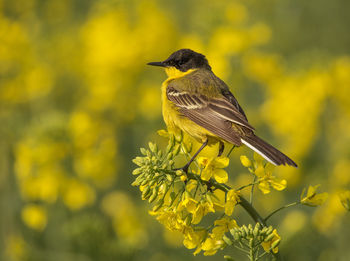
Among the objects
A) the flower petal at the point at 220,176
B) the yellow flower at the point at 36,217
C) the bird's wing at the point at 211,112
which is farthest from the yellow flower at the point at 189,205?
the yellow flower at the point at 36,217

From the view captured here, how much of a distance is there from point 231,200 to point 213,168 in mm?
322

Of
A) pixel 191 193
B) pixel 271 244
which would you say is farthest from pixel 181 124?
pixel 271 244

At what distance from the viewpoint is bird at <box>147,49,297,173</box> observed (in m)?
4.04

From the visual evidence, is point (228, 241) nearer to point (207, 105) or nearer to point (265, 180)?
point (265, 180)

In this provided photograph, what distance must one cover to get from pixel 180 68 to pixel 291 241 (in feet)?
6.84

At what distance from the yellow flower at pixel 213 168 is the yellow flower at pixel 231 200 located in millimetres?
234

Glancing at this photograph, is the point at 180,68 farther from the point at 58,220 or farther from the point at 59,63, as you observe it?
the point at 59,63

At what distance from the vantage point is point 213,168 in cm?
312

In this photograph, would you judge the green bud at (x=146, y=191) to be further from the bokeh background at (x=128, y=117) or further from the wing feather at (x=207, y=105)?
the bokeh background at (x=128, y=117)

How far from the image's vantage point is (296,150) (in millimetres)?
7492

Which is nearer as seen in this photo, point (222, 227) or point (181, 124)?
point (222, 227)

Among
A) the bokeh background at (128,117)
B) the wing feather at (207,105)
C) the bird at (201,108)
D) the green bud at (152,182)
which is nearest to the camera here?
the green bud at (152,182)

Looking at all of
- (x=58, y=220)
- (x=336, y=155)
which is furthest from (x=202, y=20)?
(x=58, y=220)

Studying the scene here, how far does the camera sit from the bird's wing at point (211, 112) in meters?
4.05
